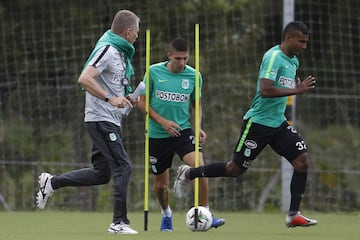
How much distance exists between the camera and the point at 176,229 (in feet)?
37.3

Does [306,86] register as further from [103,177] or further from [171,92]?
[103,177]

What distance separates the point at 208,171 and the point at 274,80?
1.17m

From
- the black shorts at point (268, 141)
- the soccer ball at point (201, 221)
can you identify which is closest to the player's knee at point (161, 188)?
the black shorts at point (268, 141)

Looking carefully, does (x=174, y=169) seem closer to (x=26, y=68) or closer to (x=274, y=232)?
(x=26, y=68)

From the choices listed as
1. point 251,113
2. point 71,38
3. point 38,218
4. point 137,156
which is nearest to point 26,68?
point 71,38

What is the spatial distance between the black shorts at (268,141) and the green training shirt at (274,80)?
6 cm

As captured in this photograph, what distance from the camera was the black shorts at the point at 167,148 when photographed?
11.4 metres

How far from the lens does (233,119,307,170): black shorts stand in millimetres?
10758

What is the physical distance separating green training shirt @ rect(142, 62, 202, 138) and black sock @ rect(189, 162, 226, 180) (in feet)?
1.93

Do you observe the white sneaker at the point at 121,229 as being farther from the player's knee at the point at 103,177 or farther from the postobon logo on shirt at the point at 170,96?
the postobon logo on shirt at the point at 170,96

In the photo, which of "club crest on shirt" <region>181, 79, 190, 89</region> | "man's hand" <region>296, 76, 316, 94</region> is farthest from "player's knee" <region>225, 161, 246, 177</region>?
"man's hand" <region>296, 76, 316, 94</region>

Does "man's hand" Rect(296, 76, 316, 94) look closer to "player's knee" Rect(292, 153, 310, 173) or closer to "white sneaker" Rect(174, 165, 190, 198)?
"player's knee" Rect(292, 153, 310, 173)

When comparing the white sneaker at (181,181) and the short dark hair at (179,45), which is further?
the white sneaker at (181,181)

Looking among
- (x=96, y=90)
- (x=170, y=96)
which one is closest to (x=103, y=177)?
(x=96, y=90)
